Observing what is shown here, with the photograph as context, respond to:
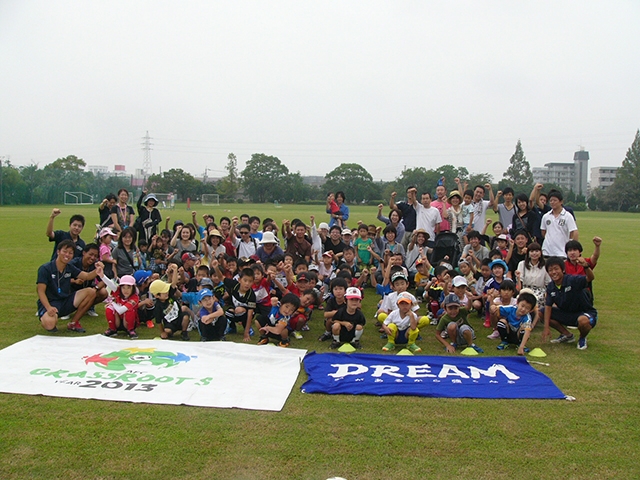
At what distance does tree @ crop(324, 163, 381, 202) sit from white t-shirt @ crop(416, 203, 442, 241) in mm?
72078

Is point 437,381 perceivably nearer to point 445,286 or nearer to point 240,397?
point 240,397

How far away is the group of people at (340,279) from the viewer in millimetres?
6789

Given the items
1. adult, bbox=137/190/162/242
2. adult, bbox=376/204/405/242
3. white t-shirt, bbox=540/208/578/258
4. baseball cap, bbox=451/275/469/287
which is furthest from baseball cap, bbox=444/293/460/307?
adult, bbox=137/190/162/242

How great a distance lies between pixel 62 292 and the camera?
7.47 metres

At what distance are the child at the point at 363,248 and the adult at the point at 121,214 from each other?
493 centimetres

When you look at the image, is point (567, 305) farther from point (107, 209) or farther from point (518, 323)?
point (107, 209)

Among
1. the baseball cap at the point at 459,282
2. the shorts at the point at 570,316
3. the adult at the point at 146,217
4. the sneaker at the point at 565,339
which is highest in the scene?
the adult at the point at 146,217

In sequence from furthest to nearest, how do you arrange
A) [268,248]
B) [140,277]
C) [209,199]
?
1. [209,199]
2. [268,248]
3. [140,277]

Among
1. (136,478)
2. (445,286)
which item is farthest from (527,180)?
(136,478)

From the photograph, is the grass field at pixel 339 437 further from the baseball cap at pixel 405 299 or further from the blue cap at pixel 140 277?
the blue cap at pixel 140 277

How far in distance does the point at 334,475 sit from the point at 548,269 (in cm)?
499

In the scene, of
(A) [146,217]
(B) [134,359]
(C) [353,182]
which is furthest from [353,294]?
(C) [353,182]

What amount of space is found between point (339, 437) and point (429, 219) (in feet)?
21.9

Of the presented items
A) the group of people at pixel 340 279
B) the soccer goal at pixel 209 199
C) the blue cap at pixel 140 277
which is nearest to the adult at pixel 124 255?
the group of people at pixel 340 279
